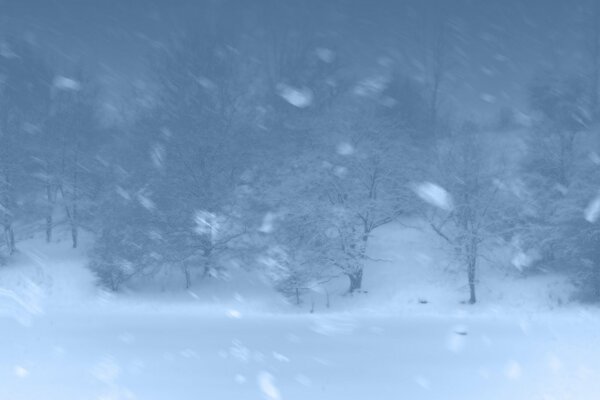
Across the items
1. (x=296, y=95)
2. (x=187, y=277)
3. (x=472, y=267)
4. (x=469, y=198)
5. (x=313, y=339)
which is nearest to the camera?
(x=313, y=339)

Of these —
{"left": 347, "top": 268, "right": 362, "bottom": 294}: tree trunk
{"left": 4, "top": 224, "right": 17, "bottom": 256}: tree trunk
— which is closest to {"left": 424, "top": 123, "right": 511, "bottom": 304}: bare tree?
{"left": 347, "top": 268, "right": 362, "bottom": 294}: tree trunk

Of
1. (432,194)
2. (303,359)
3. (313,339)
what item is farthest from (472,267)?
(303,359)

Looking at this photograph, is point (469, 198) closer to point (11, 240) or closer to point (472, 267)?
point (472, 267)

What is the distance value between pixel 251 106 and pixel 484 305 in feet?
50.7

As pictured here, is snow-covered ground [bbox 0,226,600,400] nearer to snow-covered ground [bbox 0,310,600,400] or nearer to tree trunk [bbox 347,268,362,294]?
snow-covered ground [bbox 0,310,600,400]

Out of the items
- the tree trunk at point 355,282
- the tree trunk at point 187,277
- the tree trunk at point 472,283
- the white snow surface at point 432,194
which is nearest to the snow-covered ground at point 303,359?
the tree trunk at point 472,283

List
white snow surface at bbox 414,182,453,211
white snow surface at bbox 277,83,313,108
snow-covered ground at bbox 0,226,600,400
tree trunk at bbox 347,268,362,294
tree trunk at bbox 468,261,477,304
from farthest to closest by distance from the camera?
white snow surface at bbox 277,83,313,108 → white snow surface at bbox 414,182,453,211 → tree trunk at bbox 347,268,362,294 → tree trunk at bbox 468,261,477,304 → snow-covered ground at bbox 0,226,600,400

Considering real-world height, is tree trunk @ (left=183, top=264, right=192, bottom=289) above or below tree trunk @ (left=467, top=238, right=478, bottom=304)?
below

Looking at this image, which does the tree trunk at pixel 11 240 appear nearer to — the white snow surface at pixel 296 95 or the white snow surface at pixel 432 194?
the white snow surface at pixel 296 95

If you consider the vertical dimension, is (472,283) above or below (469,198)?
below

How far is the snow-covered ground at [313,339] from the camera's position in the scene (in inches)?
504

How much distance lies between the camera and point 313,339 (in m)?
18.9

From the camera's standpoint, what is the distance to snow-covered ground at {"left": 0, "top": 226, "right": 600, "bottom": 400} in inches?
504

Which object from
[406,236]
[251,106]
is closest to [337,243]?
[406,236]
